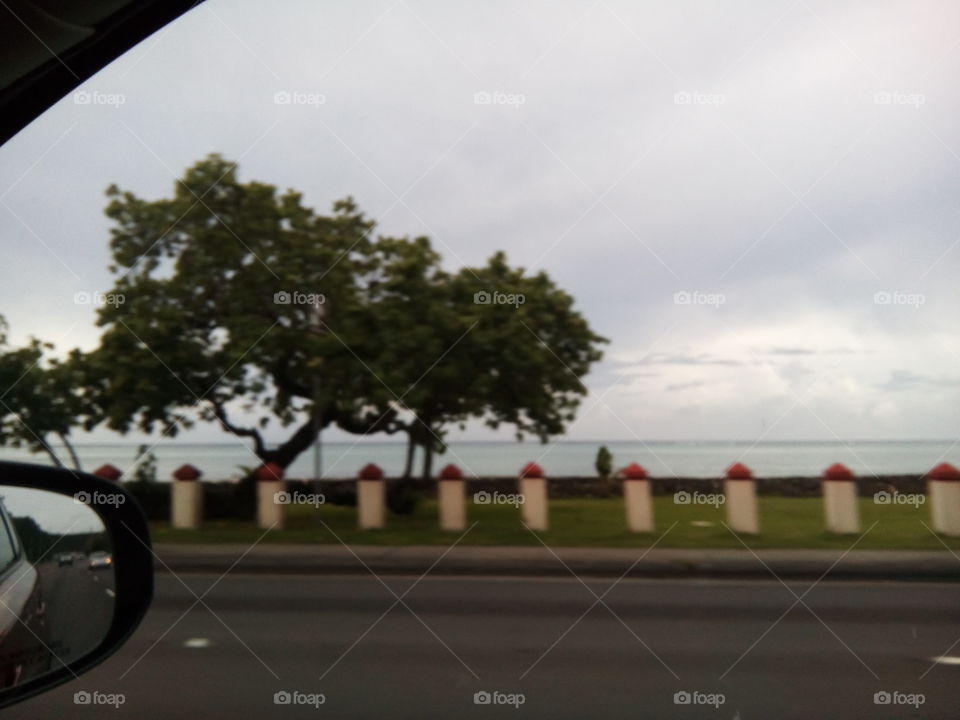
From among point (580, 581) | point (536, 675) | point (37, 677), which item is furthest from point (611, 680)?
point (37, 677)

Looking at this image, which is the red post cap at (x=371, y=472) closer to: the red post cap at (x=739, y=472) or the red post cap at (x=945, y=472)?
the red post cap at (x=739, y=472)

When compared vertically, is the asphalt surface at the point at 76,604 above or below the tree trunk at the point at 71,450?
below

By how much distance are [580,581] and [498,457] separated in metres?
1.55

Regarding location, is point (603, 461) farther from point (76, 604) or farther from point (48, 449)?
point (76, 604)

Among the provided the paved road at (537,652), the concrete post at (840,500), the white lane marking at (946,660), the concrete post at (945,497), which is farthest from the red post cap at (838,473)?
the white lane marking at (946,660)

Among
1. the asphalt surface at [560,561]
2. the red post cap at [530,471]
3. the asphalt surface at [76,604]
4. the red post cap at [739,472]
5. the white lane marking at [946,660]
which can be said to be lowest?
the white lane marking at [946,660]

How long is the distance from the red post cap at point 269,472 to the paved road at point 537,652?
1741mm

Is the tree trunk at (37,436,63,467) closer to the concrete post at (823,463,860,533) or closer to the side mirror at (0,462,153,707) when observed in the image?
the side mirror at (0,462,153,707)

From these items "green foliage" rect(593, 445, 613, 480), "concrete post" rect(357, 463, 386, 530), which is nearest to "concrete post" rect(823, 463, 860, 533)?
"green foliage" rect(593, 445, 613, 480)

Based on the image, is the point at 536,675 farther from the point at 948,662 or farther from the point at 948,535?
the point at 948,535

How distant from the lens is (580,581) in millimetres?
6258

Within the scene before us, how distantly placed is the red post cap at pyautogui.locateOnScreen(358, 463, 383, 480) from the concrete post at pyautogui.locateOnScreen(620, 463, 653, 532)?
7.41 feet

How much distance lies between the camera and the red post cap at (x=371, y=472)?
311 inches

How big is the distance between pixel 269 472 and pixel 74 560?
6375 mm
